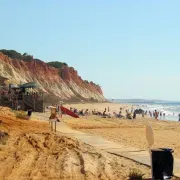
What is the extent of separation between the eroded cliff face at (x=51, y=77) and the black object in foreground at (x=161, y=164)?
217 ft

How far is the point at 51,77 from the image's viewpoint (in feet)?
346

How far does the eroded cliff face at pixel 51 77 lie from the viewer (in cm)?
8132

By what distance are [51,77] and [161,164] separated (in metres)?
97.7

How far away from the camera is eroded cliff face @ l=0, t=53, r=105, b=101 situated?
8132cm

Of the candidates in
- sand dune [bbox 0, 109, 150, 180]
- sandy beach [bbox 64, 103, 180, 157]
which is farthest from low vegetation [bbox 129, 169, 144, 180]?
sandy beach [bbox 64, 103, 180, 157]

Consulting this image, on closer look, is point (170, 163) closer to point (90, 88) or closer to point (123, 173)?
point (123, 173)

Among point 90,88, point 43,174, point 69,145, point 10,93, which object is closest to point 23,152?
point 69,145

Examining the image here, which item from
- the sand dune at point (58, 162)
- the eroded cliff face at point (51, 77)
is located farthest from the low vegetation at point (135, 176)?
the eroded cliff face at point (51, 77)

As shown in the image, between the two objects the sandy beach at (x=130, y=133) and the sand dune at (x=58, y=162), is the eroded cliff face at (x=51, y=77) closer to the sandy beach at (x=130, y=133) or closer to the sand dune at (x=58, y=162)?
the sandy beach at (x=130, y=133)

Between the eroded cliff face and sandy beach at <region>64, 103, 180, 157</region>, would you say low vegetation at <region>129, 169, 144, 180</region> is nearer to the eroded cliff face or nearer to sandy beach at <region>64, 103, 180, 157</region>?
sandy beach at <region>64, 103, 180, 157</region>

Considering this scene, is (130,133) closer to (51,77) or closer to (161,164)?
(161,164)

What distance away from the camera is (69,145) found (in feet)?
46.1

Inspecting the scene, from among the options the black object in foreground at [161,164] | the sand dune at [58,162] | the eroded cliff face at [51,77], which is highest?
the eroded cliff face at [51,77]

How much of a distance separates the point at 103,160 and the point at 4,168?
2899mm
